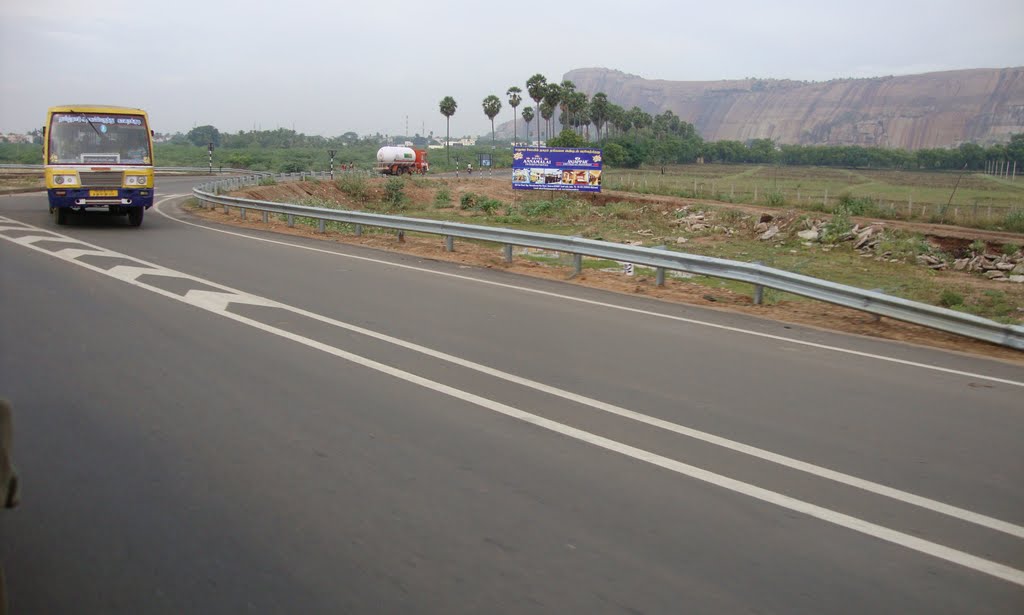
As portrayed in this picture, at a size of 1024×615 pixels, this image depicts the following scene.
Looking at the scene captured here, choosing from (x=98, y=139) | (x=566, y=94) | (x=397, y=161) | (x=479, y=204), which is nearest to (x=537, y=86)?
(x=566, y=94)

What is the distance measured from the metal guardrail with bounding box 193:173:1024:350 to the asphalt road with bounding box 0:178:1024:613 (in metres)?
0.95

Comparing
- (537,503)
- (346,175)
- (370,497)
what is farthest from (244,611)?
(346,175)

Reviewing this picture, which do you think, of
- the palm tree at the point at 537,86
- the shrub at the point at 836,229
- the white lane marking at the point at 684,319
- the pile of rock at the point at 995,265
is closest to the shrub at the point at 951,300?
the pile of rock at the point at 995,265

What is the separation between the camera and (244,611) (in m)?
3.62

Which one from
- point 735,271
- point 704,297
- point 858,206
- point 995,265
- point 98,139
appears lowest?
point 995,265

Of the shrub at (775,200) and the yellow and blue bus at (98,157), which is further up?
the yellow and blue bus at (98,157)

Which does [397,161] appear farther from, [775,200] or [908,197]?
[908,197]

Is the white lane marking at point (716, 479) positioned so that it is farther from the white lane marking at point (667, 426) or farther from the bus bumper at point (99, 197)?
the bus bumper at point (99, 197)

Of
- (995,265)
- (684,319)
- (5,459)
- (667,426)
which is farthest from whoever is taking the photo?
(995,265)

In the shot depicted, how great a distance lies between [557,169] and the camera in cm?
4416

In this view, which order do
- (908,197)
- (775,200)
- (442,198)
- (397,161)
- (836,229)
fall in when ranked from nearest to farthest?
(836,229) → (775,200) → (908,197) → (442,198) → (397,161)

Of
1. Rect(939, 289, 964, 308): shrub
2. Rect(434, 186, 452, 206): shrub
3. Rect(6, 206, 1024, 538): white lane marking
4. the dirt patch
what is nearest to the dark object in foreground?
Rect(6, 206, 1024, 538): white lane marking

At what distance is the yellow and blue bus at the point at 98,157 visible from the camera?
759 inches

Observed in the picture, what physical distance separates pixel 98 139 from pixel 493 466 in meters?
18.3
